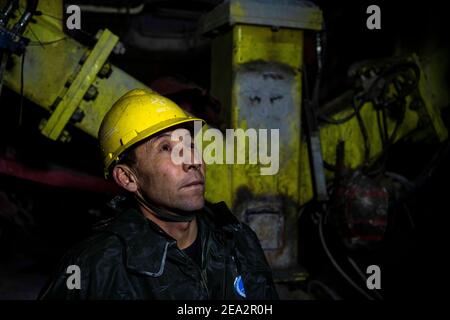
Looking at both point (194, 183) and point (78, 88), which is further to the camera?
point (78, 88)

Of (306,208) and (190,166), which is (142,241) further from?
(306,208)

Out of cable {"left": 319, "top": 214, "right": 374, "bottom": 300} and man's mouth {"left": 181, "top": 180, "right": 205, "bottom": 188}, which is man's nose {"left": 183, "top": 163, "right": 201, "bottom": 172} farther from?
cable {"left": 319, "top": 214, "right": 374, "bottom": 300}

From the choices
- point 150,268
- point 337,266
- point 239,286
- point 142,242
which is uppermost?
point 142,242

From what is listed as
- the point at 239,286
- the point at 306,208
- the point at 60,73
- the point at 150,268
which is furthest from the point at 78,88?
the point at 306,208

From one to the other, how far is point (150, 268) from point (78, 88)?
4.84 feet

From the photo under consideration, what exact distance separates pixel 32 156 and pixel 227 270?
88.4 inches

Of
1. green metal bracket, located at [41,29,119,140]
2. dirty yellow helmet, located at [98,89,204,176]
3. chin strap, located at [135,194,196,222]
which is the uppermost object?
green metal bracket, located at [41,29,119,140]

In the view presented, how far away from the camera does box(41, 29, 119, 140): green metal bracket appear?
8.79 ft

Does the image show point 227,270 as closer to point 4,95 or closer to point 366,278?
point 366,278

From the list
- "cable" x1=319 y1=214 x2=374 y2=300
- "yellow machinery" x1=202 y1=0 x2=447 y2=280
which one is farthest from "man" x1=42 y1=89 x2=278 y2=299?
"cable" x1=319 y1=214 x2=374 y2=300

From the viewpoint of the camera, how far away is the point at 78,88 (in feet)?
8.82

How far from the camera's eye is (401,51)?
16.6ft

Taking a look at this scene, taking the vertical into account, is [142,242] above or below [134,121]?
below

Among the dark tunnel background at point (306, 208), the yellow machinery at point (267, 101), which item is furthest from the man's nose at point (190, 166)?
the dark tunnel background at point (306, 208)
